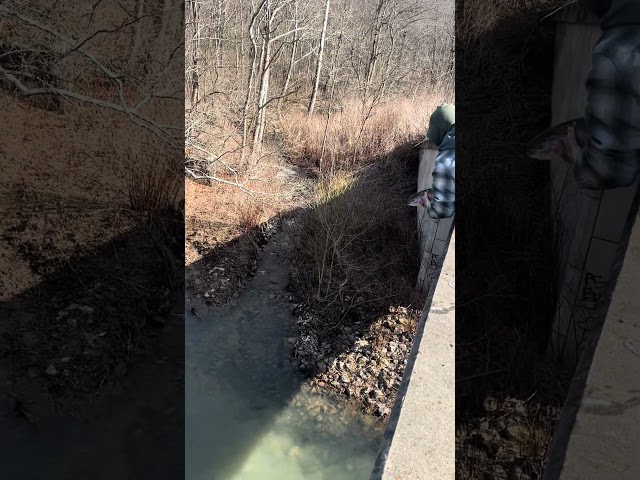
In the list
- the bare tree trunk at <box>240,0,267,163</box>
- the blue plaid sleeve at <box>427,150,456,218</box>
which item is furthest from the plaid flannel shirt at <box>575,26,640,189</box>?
the bare tree trunk at <box>240,0,267,163</box>

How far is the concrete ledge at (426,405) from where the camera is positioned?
788 mm

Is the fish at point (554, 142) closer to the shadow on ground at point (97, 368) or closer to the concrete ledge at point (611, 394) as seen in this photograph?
the concrete ledge at point (611, 394)

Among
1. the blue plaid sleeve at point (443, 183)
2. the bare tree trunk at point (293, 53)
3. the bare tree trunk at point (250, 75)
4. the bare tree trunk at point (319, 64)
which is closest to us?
the blue plaid sleeve at point (443, 183)

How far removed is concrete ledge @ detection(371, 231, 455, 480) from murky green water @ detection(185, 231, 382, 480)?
306cm

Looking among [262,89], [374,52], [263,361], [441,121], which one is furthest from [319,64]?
[441,121]

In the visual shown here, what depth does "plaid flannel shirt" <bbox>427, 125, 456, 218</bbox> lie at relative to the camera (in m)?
1.61

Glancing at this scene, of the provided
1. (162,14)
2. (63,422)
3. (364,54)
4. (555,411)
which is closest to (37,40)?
(162,14)

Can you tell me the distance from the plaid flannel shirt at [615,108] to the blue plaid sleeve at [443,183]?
1.11m

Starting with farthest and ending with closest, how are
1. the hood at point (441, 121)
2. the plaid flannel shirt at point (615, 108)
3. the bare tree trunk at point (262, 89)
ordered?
the bare tree trunk at point (262, 89), the hood at point (441, 121), the plaid flannel shirt at point (615, 108)

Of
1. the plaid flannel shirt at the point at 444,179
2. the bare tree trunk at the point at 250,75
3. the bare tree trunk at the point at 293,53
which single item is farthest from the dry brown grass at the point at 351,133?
the plaid flannel shirt at the point at 444,179

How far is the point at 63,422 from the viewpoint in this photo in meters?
0.67

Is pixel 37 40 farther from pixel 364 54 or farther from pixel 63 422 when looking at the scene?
pixel 364 54

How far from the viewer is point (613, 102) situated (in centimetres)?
Answer: 43

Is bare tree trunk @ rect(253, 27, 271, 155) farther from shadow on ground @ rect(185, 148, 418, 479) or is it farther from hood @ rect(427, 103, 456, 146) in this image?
hood @ rect(427, 103, 456, 146)
